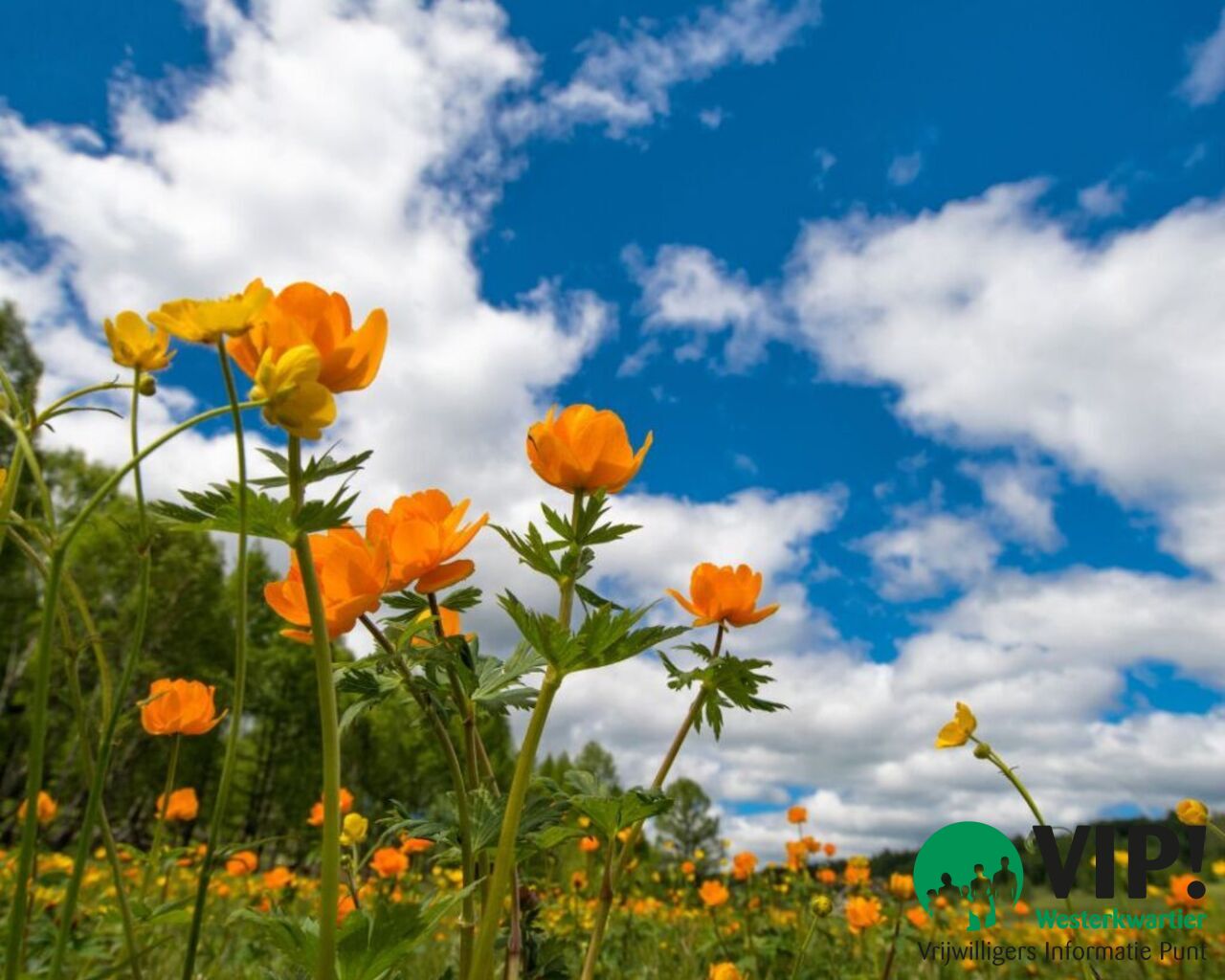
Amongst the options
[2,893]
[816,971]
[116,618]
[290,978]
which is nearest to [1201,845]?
[816,971]

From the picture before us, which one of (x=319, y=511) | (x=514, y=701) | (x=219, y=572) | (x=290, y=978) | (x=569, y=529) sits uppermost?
(x=219, y=572)

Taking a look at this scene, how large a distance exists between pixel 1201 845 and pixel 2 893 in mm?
4936

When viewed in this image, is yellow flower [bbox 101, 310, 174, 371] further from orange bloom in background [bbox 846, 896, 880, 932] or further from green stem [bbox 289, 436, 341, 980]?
orange bloom in background [bbox 846, 896, 880, 932]

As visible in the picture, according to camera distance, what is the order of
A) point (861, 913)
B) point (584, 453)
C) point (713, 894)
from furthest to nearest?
1. point (713, 894)
2. point (861, 913)
3. point (584, 453)

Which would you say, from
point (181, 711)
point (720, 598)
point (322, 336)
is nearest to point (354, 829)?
point (181, 711)

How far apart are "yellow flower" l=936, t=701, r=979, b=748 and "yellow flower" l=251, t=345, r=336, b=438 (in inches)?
66.2

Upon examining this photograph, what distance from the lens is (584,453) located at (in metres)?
1.27

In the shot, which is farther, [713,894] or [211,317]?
[713,894]

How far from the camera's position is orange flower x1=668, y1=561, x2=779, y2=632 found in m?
1.82

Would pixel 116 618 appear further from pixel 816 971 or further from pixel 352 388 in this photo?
pixel 352 388

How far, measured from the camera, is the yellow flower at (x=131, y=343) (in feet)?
3.42

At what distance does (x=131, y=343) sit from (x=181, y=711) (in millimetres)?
846

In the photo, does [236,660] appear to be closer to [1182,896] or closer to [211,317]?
[211,317]

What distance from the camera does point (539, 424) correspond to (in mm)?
1299
